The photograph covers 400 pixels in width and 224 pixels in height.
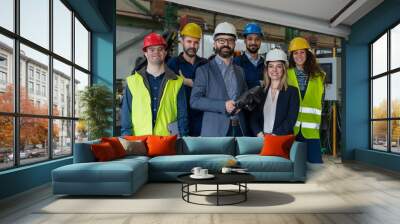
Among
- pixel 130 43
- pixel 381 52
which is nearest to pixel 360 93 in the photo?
pixel 381 52

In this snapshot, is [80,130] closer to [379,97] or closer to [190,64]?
[190,64]

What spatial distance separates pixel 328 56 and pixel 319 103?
6.75 feet

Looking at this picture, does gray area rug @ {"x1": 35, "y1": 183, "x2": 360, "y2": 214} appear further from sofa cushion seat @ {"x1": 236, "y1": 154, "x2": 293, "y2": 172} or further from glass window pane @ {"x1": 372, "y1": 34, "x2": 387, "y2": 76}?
glass window pane @ {"x1": 372, "y1": 34, "x2": 387, "y2": 76}

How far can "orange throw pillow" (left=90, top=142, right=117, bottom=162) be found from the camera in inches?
214

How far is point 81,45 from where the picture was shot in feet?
27.5

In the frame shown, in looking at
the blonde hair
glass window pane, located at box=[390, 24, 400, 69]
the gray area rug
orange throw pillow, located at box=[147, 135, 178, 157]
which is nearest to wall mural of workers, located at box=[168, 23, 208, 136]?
orange throw pillow, located at box=[147, 135, 178, 157]

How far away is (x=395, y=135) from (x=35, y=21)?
7057 millimetres

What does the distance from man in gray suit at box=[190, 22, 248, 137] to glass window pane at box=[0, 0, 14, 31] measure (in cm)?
309

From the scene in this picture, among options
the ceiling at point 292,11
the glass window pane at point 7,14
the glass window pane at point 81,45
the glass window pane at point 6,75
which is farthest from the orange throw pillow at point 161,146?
the ceiling at point 292,11

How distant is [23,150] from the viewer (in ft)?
18.0

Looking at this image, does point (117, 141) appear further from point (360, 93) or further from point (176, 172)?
point (360, 93)

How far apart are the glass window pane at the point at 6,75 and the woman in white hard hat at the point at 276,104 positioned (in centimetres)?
379

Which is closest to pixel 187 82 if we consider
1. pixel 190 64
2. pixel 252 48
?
pixel 190 64

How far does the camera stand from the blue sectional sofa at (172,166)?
476 centimetres
